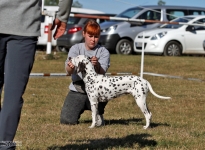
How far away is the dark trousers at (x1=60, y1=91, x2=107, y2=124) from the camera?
7918 mm

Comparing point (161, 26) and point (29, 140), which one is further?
point (161, 26)

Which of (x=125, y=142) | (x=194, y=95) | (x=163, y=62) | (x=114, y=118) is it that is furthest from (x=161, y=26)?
(x=125, y=142)

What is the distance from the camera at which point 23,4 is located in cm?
452

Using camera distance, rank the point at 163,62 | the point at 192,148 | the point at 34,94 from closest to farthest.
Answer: the point at 192,148, the point at 34,94, the point at 163,62

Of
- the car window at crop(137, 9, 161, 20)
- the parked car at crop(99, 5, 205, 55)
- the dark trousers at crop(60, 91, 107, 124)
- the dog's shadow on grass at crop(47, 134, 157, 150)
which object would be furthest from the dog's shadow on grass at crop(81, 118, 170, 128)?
the car window at crop(137, 9, 161, 20)

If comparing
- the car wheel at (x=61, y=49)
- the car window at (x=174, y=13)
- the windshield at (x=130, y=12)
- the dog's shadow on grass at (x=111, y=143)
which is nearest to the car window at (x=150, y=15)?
the windshield at (x=130, y=12)

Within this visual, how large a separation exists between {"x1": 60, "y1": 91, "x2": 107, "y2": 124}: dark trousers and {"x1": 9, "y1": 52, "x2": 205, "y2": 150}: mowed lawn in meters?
0.13

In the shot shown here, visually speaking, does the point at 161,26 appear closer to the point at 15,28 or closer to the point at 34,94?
the point at 34,94

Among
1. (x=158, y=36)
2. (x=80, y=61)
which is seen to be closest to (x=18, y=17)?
(x=80, y=61)

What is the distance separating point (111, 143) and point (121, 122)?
1941 millimetres

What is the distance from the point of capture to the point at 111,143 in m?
6.22

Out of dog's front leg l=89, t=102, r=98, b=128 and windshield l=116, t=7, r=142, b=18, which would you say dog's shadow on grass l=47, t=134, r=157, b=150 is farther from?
windshield l=116, t=7, r=142, b=18

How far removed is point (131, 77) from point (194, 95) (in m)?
4.21

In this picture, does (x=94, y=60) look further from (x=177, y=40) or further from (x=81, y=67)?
(x=177, y=40)
